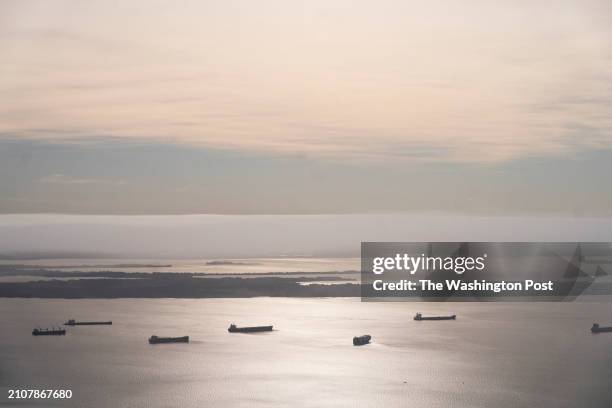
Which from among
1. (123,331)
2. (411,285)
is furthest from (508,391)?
(411,285)

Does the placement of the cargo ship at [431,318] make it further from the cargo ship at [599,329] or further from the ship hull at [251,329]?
the ship hull at [251,329]

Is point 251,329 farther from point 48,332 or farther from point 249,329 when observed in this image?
point 48,332

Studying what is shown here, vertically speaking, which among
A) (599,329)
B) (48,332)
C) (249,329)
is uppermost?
(249,329)

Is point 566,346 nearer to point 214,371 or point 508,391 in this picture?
point 508,391

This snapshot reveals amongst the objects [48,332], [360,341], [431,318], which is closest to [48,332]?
[48,332]

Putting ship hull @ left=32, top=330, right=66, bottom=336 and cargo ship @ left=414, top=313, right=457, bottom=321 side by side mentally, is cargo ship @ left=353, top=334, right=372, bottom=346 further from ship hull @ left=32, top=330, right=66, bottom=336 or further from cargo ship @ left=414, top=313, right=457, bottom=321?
ship hull @ left=32, top=330, right=66, bottom=336

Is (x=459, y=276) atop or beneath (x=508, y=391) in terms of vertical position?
atop

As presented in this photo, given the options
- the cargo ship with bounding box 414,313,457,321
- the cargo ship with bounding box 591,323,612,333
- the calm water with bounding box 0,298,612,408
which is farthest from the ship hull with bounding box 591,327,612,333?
the cargo ship with bounding box 414,313,457,321

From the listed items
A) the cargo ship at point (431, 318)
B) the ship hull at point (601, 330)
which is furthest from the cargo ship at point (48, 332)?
the ship hull at point (601, 330)
